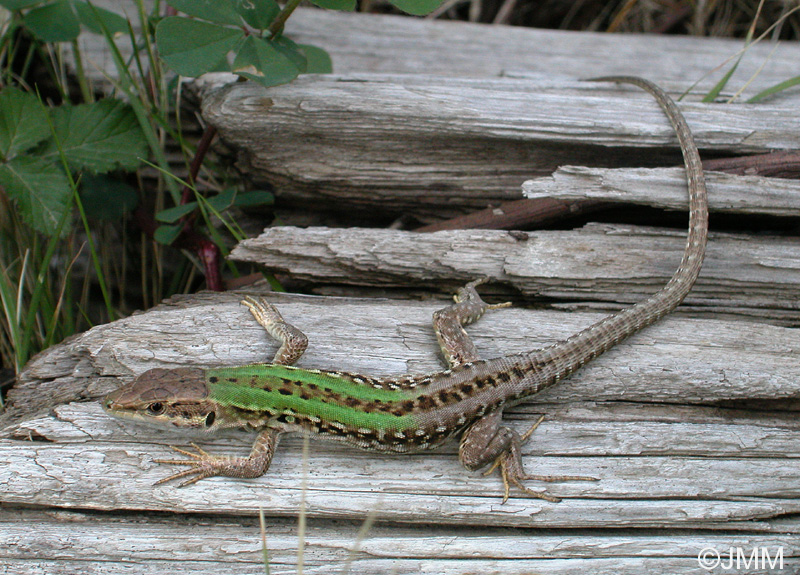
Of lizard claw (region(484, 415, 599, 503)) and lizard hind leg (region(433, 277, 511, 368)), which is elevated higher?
lizard hind leg (region(433, 277, 511, 368))

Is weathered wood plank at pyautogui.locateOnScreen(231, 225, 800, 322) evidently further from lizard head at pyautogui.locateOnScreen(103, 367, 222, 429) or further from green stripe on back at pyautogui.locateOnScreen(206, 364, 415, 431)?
lizard head at pyautogui.locateOnScreen(103, 367, 222, 429)

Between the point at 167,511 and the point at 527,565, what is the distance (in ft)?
6.84

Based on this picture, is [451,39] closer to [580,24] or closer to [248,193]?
[580,24]

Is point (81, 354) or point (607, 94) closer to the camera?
point (81, 354)

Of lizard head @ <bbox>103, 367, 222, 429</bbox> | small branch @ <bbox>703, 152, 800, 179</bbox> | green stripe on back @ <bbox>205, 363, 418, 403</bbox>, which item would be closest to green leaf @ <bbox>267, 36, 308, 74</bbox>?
green stripe on back @ <bbox>205, 363, 418, 403</bbox>

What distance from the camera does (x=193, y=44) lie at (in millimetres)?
4324

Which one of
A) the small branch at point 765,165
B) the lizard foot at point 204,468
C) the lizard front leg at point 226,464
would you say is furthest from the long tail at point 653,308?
the lizard foot at point 204,468

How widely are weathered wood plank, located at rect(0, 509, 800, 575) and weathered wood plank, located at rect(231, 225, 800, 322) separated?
1.72 meters

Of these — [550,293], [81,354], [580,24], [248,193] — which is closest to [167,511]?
[81,354]

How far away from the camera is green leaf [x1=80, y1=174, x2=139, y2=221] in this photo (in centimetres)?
537

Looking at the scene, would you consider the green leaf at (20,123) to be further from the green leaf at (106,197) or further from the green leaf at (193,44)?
the green leaf at (193,44)

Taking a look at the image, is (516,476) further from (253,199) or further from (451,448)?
(253,199)

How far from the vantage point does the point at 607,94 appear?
5410 mm

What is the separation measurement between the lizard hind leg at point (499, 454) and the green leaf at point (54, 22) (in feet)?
14.5
